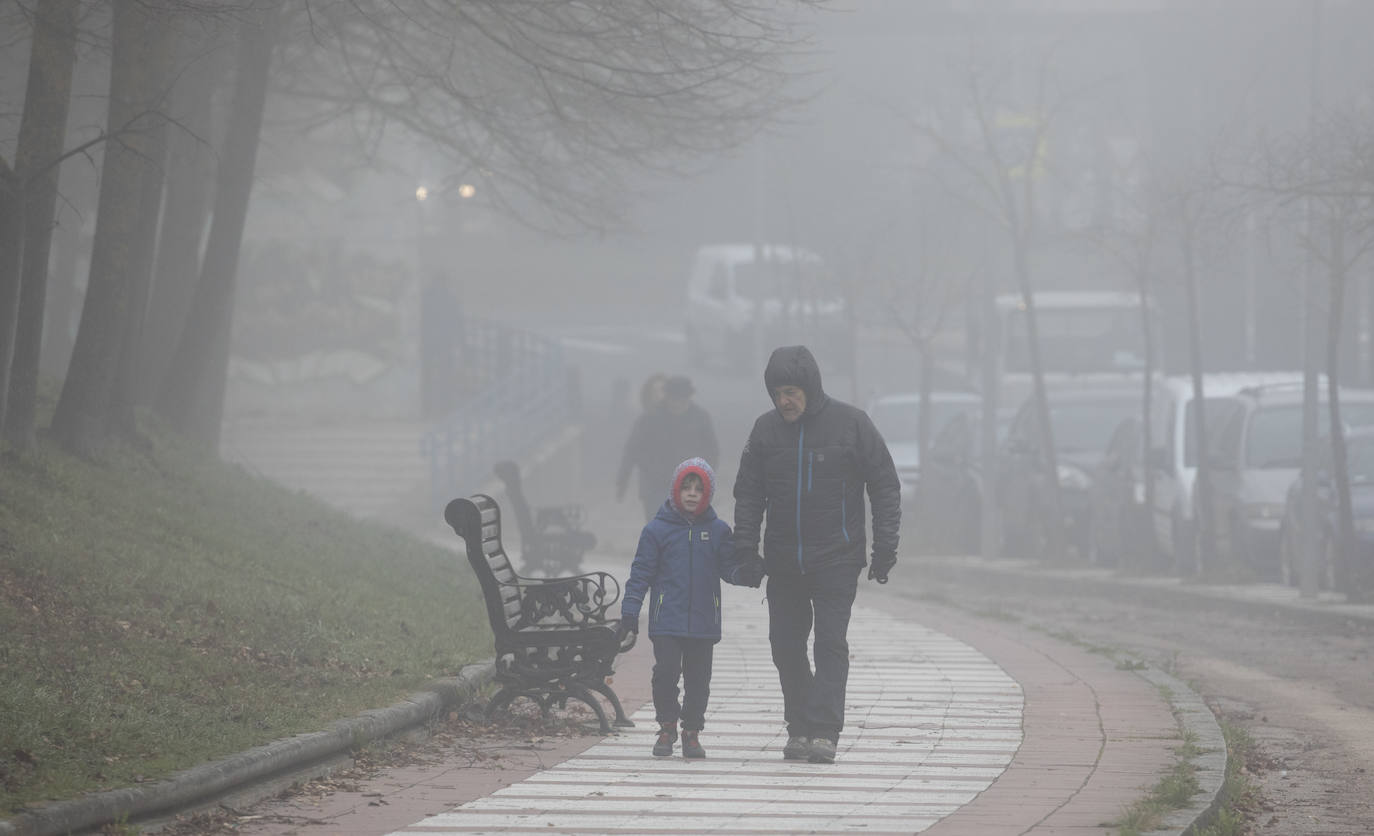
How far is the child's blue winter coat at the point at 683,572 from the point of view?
330 inches

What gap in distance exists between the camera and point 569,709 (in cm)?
984

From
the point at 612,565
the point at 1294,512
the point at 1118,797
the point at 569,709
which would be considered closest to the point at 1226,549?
the point at 1294,512

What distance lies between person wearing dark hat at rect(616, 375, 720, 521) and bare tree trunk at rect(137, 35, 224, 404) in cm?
417

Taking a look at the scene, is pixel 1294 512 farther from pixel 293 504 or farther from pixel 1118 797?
pixel 1118 797

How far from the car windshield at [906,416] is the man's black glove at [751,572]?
1873 cm

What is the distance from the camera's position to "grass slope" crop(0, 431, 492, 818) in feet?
23.5

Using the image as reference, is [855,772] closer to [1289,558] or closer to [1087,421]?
[1289,558]

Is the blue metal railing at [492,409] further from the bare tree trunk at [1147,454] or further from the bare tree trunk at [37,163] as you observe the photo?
the bare tree trunk at [37,163]

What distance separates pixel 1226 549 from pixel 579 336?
111 feet

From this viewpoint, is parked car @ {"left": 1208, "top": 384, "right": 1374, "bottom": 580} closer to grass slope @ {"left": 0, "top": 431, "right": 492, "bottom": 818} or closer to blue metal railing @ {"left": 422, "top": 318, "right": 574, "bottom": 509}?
grass slope @ {"left": 0, "top": 431, "right": 492, "bottom": 818}

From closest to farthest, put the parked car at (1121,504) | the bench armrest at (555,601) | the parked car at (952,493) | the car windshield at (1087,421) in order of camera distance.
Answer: the bench armrest at (555,601) < the parked car at (1121,504) < the parked car at (952,493) < the car windshield at (1087,421)

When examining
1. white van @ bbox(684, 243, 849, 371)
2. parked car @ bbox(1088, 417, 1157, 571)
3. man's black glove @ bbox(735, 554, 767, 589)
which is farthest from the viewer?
white van @ bbox(684, 243, 849, 371)

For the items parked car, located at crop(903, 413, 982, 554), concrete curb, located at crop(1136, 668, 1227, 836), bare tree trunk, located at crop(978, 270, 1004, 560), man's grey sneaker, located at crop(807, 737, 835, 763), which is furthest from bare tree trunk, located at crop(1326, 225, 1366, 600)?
man's grey sneaker, located at crop(807, 737, 835, 763)

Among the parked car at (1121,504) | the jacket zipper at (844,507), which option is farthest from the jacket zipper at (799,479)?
the parked car at (1121,504)
